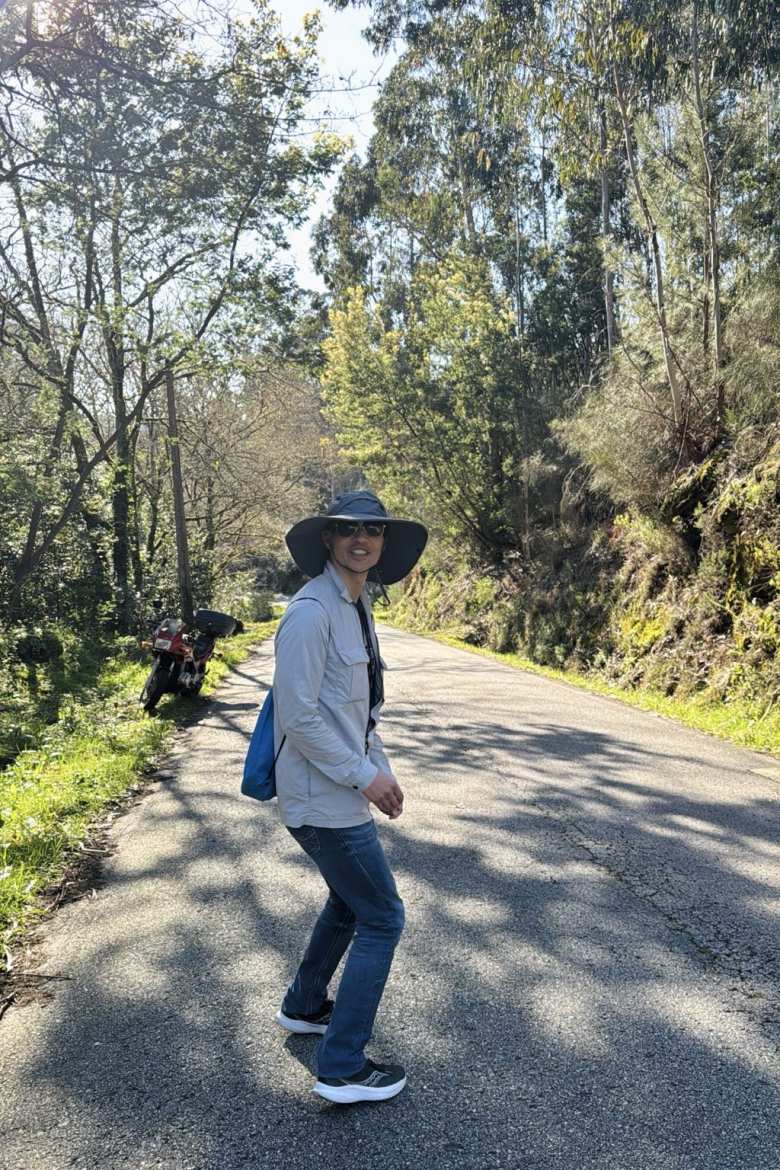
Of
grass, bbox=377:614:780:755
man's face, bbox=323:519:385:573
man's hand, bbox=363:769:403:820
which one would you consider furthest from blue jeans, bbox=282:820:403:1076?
grass, bbox=377:614:780:755

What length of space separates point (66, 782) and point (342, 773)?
4971 millimetres

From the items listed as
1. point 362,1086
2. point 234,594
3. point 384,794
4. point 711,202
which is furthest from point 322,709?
point 234,594

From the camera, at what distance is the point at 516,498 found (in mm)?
25891

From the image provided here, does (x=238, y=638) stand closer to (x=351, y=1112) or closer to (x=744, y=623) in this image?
(x=744, y=623)

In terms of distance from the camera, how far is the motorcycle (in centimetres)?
1092

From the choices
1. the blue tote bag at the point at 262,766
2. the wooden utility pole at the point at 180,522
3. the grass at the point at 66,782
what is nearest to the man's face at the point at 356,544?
the blue tote bag at the point at 262,766

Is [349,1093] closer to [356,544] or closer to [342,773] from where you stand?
[342,773]

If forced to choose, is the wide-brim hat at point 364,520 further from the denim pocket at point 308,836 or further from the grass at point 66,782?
the grass at point 66,782

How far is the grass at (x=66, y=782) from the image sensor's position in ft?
15.8

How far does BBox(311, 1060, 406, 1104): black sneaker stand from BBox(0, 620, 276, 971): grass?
186cm

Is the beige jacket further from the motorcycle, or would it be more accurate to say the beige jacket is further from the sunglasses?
the motorcycle

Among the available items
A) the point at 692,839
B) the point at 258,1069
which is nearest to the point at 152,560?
the point at 692,839

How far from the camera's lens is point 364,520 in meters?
2.92

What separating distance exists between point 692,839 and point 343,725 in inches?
138
